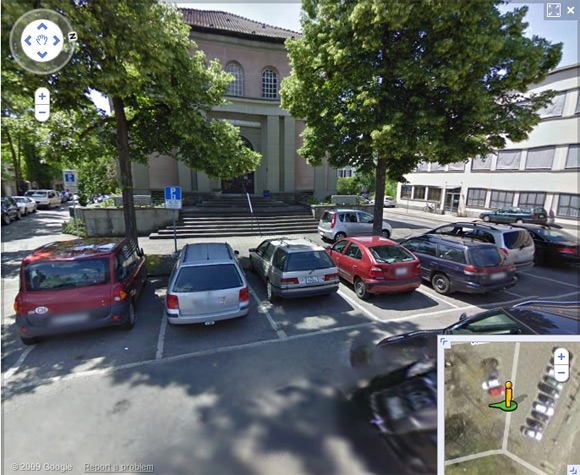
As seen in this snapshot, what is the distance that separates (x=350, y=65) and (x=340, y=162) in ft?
10.5

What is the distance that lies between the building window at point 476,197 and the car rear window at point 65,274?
100 ft

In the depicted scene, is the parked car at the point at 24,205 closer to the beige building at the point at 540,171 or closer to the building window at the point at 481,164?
the beige building at the point at 540,171

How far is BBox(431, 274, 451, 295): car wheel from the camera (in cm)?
716

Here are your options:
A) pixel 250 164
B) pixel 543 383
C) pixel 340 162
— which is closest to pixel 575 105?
pixel 340 162

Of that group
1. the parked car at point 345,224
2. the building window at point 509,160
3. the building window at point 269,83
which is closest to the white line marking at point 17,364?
the parked car at point 345,224

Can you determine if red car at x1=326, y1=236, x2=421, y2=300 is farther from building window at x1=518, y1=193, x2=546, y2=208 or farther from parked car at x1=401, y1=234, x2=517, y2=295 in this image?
building window at x1=518, y1=193, x2=546, y2=208

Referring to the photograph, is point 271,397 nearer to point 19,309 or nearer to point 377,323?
point 377,323

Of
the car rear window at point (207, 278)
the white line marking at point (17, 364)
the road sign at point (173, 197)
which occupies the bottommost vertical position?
the white line marking at point (17, 364)

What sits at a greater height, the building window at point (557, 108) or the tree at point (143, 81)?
the building window at point (557, 108)

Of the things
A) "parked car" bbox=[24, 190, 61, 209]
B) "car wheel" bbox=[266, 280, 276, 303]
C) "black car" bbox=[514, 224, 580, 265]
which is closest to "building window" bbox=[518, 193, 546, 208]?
"black car" bbox=[514, 224, 580, 265]

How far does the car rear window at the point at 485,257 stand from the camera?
6.60m

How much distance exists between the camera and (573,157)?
64.4ft

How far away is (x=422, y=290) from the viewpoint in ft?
24.8

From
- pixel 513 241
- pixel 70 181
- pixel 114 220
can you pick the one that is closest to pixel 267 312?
pixel 513 241
